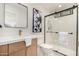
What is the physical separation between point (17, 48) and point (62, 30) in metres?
0.77

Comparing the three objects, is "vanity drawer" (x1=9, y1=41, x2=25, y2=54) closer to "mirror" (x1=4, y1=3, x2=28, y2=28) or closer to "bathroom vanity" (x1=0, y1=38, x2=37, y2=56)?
"bathroom vanity" (x1=0, y1=38, x2=37, y2=56)

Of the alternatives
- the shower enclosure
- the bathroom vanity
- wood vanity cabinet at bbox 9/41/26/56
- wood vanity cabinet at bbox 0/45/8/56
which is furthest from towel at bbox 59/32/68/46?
wood vanity cabinet at bbox 0/45/8/56

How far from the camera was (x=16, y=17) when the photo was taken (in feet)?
3.98

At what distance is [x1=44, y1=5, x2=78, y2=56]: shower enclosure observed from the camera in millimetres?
1332

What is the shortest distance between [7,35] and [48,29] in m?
0.64

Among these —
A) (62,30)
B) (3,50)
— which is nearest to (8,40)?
(3,50)

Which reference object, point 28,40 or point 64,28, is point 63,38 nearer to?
point 64,28

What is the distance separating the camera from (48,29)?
4.66ft

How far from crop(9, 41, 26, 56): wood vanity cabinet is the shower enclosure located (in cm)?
38

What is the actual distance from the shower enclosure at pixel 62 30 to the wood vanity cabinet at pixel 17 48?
1.25 ft

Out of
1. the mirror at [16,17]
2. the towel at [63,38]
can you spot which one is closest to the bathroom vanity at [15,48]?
the mirror at [16,17]

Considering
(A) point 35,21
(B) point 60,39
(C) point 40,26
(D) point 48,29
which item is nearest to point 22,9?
(A) point 35,21

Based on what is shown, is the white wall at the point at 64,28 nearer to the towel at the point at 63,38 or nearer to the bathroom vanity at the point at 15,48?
the towel at the point at 63,38

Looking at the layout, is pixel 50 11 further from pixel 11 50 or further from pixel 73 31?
pixel 11 50
